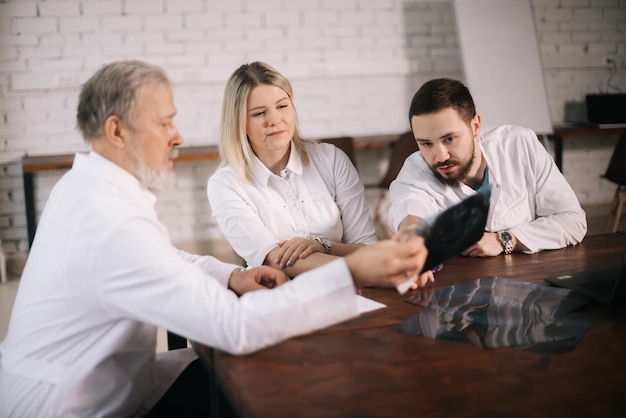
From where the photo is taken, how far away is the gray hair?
4.32 feet

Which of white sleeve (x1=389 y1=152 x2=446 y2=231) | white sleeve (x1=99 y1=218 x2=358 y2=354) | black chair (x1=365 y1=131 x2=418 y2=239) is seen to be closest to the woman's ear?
white sleeve (x1=99 y1=218 x2=358 y2=354)

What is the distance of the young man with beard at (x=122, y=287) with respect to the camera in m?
1.19

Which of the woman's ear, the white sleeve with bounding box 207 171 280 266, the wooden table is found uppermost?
the woman's ear

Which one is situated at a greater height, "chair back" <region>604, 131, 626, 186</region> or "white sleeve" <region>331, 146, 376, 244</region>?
"chair back" <region>604, 131, 626, 186</region>

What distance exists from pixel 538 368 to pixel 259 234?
122 cm

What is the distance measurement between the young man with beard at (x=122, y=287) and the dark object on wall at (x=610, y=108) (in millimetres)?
4773

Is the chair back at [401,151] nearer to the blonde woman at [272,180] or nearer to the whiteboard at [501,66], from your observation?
the whiteboard at [501,66]

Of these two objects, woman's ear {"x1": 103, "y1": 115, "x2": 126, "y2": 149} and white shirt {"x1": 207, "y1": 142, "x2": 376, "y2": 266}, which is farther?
white shirt {"x1": 207, "y1": 142, "x2": 376, "y2": 266}

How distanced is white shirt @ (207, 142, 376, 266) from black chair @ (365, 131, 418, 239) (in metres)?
2.01

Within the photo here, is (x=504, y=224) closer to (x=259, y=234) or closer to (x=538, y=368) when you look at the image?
(x=259, y=234)

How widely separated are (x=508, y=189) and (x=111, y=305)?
4.98 ft

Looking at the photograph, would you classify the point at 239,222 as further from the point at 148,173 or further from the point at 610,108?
the point at 610,108

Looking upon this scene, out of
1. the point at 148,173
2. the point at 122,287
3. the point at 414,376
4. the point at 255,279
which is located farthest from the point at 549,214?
the point at 122,287

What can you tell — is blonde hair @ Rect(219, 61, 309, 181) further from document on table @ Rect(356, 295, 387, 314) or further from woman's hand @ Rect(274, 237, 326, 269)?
document on table @ Rect(356, 295, 387, 314)
